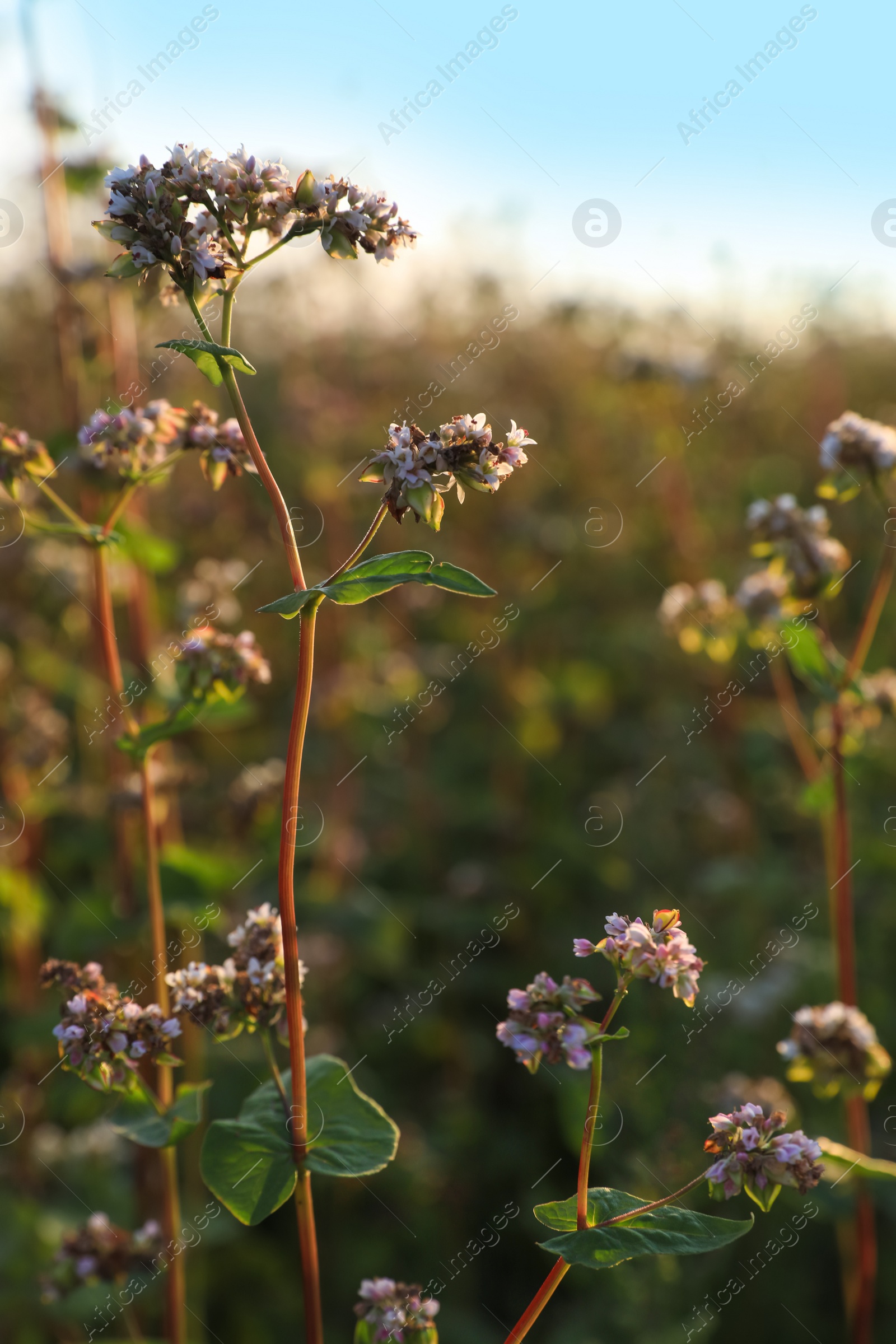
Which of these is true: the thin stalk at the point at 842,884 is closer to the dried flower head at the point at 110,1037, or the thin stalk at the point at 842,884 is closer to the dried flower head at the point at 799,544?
the dried flower head at the point at 799,544

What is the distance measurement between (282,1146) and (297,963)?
0.38m

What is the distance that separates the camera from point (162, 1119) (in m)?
2.17

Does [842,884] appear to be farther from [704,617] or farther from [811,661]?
[704,617]

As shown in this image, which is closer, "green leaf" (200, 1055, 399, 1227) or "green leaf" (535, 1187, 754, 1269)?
"green leaf" (535, 1187, 754, 1269)

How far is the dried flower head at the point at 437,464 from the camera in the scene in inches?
67.2

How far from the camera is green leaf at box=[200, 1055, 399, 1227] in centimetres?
179

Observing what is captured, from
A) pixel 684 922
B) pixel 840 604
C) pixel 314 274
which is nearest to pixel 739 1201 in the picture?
pixel 684 922

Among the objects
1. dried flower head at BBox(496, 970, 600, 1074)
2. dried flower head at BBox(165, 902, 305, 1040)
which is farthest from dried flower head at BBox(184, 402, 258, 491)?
dried flower head at BBox(496, 970, 600, 1074)

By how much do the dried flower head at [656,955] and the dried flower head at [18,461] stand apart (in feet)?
5.27

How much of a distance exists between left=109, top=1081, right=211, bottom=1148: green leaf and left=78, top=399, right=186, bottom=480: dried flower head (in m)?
1.42

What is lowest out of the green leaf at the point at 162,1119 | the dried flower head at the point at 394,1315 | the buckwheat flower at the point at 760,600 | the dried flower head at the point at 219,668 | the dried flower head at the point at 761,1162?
the dried flower head at the point at 761,1162

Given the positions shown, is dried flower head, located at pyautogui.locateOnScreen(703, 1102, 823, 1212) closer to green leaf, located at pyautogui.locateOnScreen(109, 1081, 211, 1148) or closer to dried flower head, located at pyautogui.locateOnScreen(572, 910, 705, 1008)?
dried flower head, located at pyautogui.locateOnScreen(572, 910, 705, 1008)

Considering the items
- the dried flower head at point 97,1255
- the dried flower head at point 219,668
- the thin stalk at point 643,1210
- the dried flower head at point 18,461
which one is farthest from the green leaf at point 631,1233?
the dried flower head at point 18,461

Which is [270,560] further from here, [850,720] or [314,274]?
[850,720]
